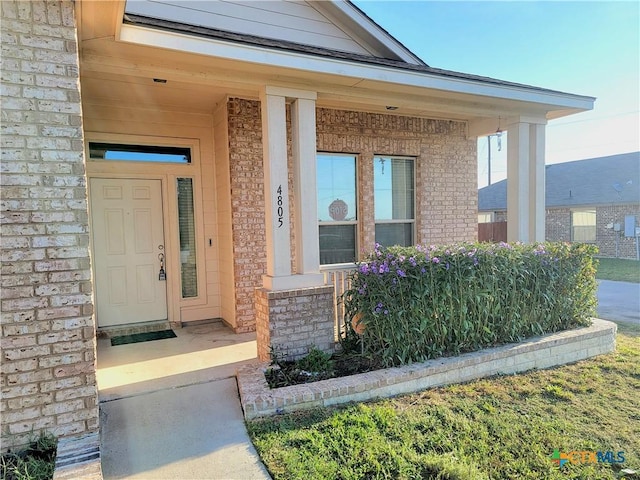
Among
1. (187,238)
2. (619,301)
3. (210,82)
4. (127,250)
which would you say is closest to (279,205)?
(210,82)

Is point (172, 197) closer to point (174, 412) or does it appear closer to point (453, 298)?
point (174, 412)

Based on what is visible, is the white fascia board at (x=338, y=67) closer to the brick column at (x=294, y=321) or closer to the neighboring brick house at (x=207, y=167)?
the neighboring brick house at (x=207, y=167)

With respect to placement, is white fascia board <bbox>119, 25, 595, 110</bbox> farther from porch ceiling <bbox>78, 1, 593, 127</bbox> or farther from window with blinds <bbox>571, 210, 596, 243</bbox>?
window with blinds <bbox>571, 210, 596, 243</bbox>

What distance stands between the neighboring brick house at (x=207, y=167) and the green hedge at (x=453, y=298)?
65cm

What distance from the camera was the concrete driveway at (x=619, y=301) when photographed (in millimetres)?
6832

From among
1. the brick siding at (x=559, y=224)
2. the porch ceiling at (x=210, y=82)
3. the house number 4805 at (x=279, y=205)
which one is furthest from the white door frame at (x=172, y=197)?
the brick siding at (x=559, y=224)

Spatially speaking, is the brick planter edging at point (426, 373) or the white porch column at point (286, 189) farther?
the white porch column at point (286, 189)

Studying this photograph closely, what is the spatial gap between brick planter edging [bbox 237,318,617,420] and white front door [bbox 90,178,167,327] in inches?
100

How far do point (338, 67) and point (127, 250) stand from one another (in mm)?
3829

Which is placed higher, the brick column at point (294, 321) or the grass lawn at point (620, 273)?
the brick column at point (294, 321)

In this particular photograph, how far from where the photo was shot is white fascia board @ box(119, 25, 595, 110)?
3.25 meters

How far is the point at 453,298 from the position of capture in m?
4.04

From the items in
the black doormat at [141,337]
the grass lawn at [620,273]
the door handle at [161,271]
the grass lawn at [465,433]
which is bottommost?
the grass lawn at [620,273]

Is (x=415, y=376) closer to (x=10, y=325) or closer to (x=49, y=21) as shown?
(x=10, y=325)
